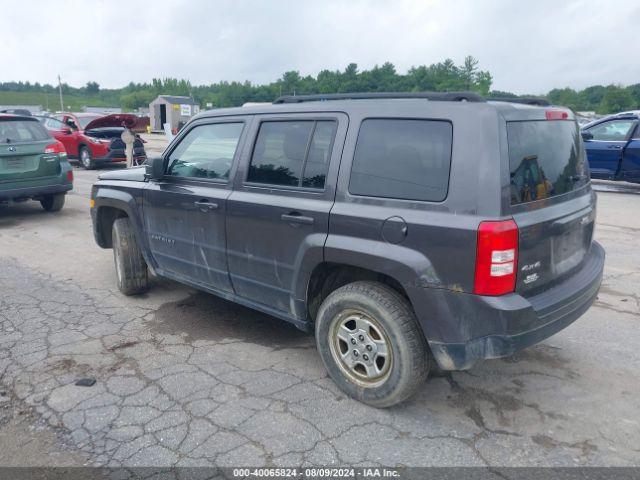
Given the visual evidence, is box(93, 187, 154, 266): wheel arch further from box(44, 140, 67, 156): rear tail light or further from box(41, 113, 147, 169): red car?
box(41, 113, 147, 169): red car

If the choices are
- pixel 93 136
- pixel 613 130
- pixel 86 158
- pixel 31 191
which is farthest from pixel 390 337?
pixel 93 136

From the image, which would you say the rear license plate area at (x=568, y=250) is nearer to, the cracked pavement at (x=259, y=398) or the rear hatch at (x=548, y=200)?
the rear hatch at (x=548, y=200)

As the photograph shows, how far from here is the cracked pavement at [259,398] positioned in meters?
2.82

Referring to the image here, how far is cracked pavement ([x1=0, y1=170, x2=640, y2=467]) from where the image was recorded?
282 cm

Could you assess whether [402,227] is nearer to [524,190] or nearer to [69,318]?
[524,190]

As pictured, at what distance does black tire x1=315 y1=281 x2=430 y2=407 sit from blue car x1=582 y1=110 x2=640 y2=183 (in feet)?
32.3

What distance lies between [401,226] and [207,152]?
1986mm

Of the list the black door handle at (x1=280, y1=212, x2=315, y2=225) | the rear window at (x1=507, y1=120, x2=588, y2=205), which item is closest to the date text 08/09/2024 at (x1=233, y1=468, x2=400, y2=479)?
the black door handle at (x1=280, y1=212, x2=315, y2=225)

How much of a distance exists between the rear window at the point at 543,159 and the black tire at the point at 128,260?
141 inches

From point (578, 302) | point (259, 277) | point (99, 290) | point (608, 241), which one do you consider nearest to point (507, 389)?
point (578, 302)

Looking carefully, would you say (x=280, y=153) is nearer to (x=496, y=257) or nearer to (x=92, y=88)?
(x=496, y=257)

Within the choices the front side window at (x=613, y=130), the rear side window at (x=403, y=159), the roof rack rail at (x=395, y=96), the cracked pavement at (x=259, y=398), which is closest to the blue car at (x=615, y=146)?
the front side window at (x=613, y=130)

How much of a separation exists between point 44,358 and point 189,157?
1.88 m

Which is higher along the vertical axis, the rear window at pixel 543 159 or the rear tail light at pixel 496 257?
the rear window at pixel 543 159
